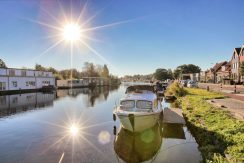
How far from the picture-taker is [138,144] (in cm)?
1276

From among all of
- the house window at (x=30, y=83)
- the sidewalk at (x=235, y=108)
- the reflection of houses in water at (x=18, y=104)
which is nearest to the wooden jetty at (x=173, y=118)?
the sidewalk at (x=235, y=108)

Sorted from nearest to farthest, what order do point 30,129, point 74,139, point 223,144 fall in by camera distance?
point 223,144 → point 74,139 → point 30,129

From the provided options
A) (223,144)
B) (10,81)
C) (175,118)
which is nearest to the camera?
(223,144)

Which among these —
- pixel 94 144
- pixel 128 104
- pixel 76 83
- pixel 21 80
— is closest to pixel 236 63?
pixel 128 104

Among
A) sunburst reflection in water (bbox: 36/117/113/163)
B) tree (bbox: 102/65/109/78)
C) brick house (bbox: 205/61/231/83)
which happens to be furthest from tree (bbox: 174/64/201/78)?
sunburst reflection in water (bbox: 36/117/113/163)

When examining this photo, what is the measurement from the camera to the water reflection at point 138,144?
1109 centimetres

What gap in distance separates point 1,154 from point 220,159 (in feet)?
36.8

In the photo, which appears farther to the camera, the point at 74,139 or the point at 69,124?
the point at 69,124

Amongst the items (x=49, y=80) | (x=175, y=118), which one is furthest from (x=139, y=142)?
(x=49, y=80)

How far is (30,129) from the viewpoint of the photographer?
17.4m

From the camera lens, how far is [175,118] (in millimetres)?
19203

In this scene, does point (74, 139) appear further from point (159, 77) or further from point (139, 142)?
point (159, 77)

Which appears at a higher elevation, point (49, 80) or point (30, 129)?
point (49, 80)

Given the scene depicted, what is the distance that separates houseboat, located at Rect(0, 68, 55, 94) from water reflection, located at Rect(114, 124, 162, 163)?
4652 centimetres
